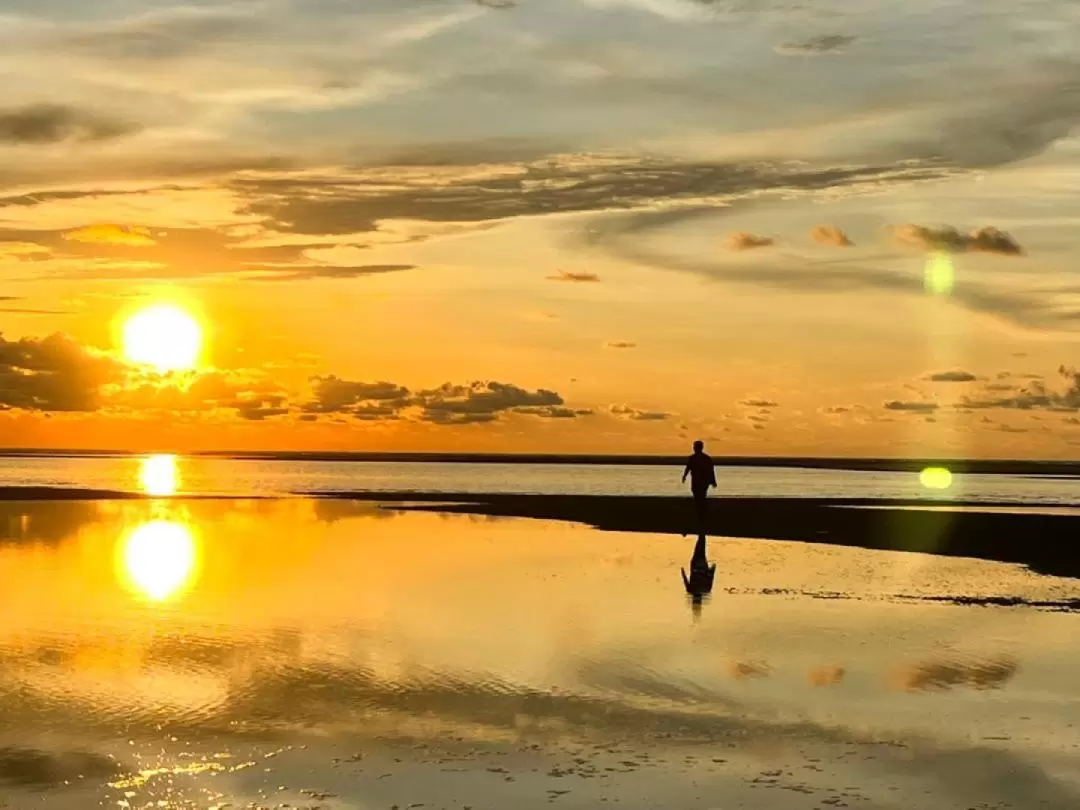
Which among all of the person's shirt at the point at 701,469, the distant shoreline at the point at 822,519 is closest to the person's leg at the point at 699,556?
the person's shirt at the point at 701,469

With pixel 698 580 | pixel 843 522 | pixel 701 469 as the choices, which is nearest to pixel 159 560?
pixel 698 580

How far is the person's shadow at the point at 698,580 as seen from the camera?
23.2m

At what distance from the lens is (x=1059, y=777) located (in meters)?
11.5

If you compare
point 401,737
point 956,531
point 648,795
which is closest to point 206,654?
point 401,737

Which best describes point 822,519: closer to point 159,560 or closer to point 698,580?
point 698,580

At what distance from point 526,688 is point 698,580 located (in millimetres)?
12285

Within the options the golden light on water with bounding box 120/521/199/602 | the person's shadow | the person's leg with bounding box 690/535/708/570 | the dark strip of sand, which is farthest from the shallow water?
the dark strip of sand

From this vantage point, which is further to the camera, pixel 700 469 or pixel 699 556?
pixel 700 469

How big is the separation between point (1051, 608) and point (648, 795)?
14869mm

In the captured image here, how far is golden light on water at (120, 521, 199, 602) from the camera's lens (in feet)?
84.0

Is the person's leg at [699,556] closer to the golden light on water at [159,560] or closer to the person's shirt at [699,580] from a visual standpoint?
the person's shirt at [699,580]

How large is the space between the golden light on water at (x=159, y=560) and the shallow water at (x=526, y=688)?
201 mm

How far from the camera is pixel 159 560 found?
31328 millimetres

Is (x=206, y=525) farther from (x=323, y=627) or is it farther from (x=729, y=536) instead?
(x=323, y=627)
